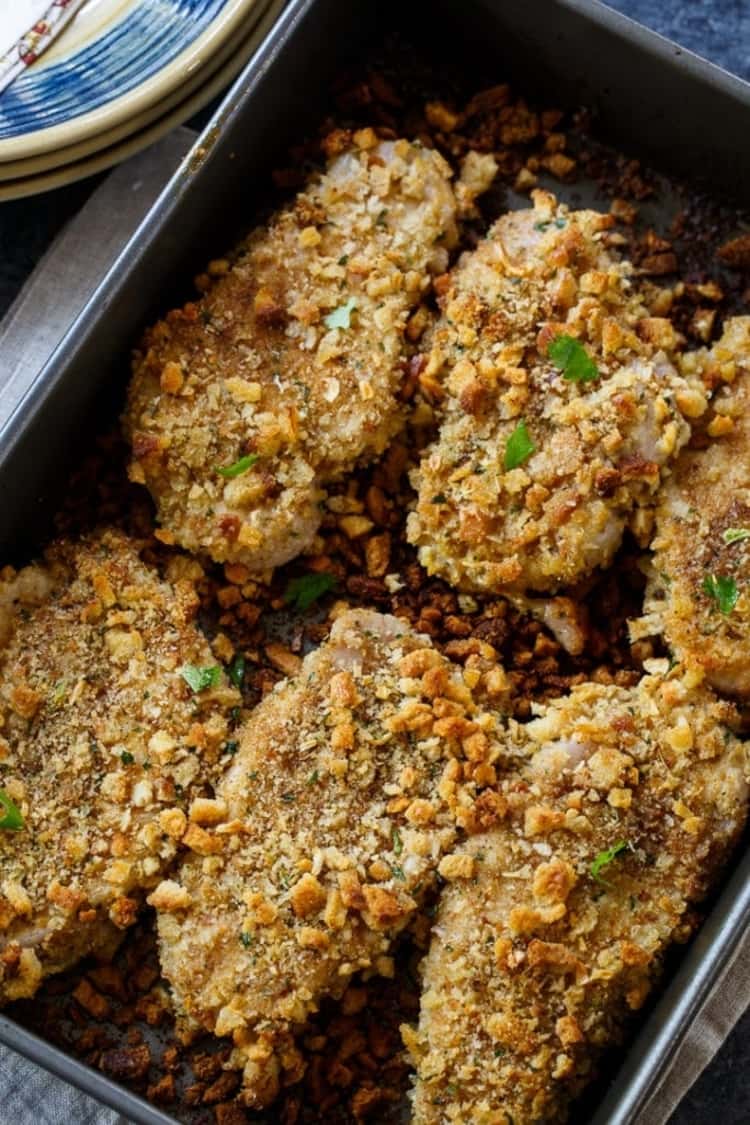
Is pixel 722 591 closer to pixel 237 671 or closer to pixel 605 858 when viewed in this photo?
pixel 605 858

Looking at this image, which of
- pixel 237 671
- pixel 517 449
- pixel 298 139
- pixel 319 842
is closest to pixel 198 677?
pixel 237 671

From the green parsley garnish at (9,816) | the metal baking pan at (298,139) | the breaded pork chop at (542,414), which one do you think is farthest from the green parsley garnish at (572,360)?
the green parsley garnish at (9,816)

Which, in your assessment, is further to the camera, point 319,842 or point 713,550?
point 713,550

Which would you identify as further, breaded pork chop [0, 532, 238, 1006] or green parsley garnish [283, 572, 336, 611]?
green parsley garnish [283, 572, 336, 611]

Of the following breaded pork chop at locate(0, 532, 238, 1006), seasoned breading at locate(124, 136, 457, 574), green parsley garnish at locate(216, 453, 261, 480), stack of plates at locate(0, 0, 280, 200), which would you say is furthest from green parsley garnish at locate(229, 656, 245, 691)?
stack of plates at locate(0, 0, 280, 200)

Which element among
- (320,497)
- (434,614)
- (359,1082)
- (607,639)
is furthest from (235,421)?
(359,1082)

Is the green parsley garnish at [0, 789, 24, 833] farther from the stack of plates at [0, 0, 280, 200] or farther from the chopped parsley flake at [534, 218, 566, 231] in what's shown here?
the chopped parsley flake at [534, 218, 566, 231]

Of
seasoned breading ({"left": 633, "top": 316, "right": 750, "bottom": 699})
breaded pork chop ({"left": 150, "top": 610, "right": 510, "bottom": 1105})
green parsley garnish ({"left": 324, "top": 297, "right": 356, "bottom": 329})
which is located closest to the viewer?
breaded pork chop ({"left": 150, "top": 610, "right": 510, "bottom": 1105})

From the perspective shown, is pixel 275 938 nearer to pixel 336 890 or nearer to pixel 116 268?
pixel 336 890
